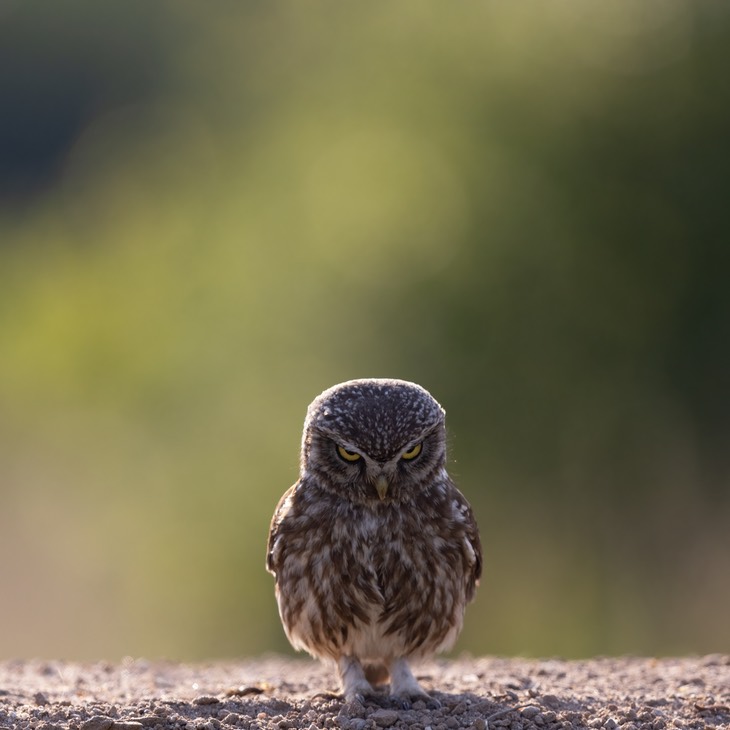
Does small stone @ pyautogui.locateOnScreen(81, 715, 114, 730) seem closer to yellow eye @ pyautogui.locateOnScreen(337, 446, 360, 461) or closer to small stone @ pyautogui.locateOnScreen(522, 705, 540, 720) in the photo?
yellow eye @ pyautogui.locateOnScreen(337, 446, 360, 461)

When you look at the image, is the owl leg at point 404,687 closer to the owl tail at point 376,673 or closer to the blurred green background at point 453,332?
the owl tail at point 376,673

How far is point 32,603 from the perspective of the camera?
1881 centimetres

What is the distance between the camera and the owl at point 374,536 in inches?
229

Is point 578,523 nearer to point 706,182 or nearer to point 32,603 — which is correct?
point 706,182

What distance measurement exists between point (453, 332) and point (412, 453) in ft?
32.0

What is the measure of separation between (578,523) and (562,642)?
4.82 ft

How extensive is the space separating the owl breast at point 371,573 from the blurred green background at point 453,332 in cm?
827

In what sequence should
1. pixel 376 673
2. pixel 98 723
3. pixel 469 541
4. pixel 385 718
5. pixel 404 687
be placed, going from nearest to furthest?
1. pixel 98 723
2. pixel 385 718
3. pixel 404 687
4. pixel 469 541
5. pixel 376 673

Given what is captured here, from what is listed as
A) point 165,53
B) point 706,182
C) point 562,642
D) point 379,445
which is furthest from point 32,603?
point 165,53

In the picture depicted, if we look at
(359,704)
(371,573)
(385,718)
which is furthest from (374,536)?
(385,718)

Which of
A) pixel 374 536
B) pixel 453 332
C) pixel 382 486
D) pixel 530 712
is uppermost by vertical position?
pixel 453 332

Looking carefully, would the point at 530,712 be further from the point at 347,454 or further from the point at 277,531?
the point at 277,531

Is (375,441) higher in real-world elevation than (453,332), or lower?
lower

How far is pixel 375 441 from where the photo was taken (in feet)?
18.8
